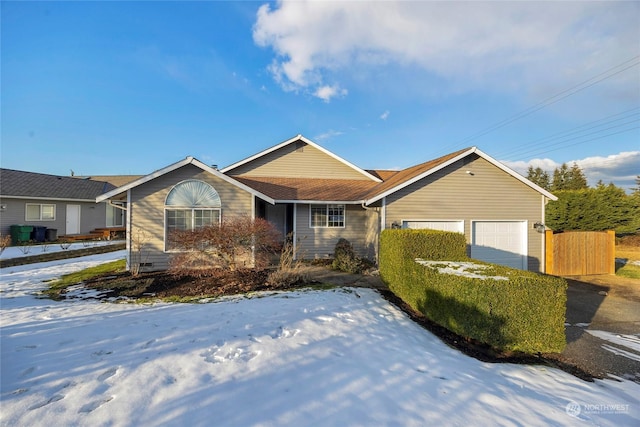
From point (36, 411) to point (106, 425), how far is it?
0.73 metres

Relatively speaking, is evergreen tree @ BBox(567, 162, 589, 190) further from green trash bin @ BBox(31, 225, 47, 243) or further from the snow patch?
green trash bin @ BBox(31, 225, 47, 243)

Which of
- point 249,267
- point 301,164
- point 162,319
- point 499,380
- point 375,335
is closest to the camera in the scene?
point 499,380

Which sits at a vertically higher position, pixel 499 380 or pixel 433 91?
pixel 433 91

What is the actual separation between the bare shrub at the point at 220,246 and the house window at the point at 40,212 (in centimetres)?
1687

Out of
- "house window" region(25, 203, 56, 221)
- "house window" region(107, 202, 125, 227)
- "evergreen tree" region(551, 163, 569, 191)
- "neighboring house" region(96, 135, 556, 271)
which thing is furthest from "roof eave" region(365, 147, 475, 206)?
"evergreen tree" region(551, 163, 569, 191)

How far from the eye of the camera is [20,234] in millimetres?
16031

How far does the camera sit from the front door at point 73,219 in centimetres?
1886

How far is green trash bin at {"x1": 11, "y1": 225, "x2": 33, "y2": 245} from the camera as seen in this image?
16.0m

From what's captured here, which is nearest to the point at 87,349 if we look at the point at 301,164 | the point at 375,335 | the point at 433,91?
the point at 375,335

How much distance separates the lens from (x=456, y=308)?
4.60 meters

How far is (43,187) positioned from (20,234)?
4.13 metres

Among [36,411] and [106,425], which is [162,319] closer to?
[36,411]

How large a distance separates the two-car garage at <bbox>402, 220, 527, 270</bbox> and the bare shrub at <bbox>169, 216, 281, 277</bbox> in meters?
5.49
